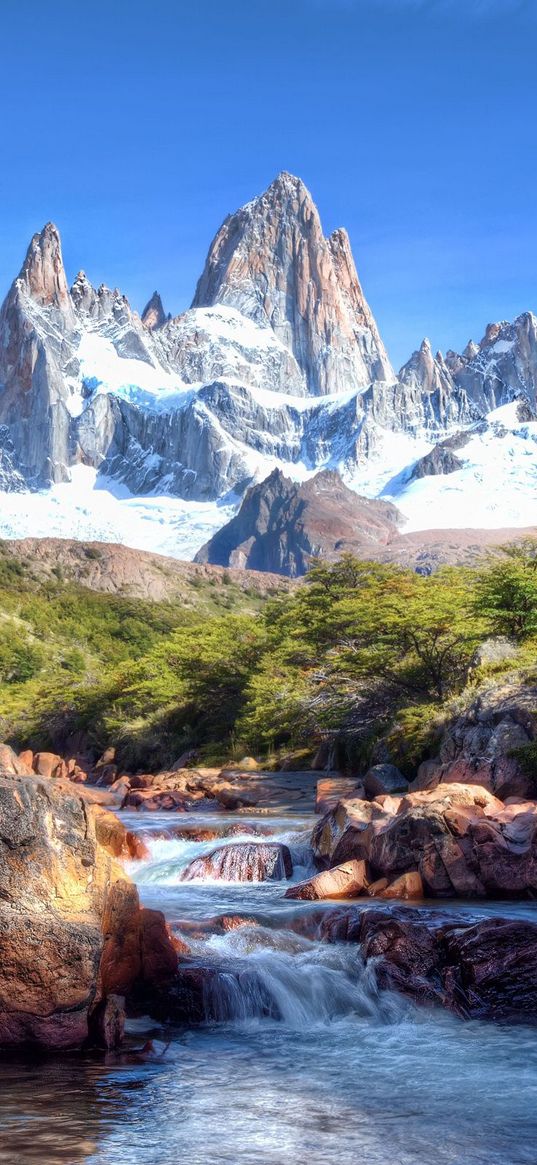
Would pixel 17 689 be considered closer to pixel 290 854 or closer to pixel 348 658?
pixel 348 658

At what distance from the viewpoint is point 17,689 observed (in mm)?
65500

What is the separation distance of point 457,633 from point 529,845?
12922 millimetres

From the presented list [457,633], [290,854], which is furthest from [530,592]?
[290,854]

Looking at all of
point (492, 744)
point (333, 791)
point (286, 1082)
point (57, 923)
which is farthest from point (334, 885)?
point (333, 791)

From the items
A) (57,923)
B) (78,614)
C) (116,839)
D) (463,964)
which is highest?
(78,614)

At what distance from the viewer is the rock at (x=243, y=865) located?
18188mm

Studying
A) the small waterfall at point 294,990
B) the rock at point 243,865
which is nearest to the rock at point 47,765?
the rock at point 243,865

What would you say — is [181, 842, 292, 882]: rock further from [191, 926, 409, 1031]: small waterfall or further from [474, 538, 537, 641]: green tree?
[474, 538, 537, 641]: green tree

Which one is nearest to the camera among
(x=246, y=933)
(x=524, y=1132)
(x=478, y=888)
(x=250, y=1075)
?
(x=524, y=1132)

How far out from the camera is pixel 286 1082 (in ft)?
30.4

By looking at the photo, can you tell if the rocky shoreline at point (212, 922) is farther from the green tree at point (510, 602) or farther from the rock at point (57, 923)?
the green tree at point (510, 602)

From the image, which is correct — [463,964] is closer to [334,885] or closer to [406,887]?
[406,887]

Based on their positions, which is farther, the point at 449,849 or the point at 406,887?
the point at 449,849

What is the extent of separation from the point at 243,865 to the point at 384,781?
7398 mm
